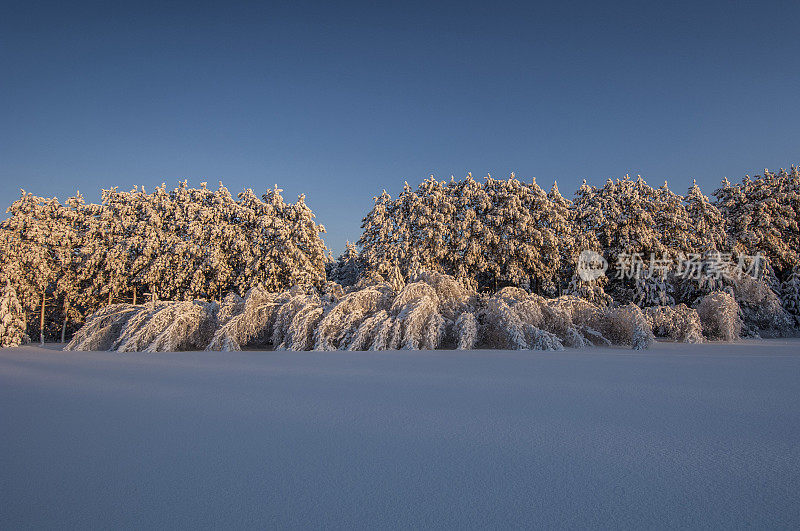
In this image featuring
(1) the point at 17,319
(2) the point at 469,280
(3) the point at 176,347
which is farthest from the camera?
(2) the point at 469,280

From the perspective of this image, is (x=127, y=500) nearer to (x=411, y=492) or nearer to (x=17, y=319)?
(x=411, y=492)

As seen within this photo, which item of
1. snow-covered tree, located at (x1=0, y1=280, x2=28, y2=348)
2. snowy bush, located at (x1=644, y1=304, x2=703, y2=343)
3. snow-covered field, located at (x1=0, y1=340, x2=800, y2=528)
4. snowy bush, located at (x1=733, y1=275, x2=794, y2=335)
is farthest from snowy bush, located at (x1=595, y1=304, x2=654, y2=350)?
snow-covered tree, located at (x1=0, y1=280, x2=28, y2=348)

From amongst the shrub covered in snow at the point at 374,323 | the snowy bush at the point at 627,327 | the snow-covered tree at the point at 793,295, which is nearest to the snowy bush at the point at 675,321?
the snowy bush at the point at 627,327

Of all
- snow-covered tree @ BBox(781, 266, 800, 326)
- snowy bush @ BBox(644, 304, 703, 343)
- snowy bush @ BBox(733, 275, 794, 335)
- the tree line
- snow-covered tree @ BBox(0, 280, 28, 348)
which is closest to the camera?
snowy bush @ BBox(644, 304, 703, 343)

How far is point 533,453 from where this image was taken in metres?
2.07

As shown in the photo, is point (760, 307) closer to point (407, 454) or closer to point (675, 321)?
point (675, 321)

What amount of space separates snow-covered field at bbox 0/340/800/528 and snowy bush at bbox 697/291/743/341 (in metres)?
7.11

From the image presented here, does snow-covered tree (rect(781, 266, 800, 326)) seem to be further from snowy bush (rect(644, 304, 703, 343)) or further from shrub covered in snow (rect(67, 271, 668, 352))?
shrub covered in snow (rect(67, 271, 668, 352))

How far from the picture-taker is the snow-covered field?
153 cm

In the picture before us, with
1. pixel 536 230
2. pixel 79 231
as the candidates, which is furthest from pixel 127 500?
pixel 79 231

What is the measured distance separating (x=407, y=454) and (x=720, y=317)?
11195 mm

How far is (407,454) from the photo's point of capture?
2090 mm

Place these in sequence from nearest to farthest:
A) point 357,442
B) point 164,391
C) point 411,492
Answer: point 411,492
point 357,442
point 164,391

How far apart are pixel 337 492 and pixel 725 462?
67.2 inches
